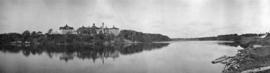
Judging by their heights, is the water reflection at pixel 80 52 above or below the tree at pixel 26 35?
below

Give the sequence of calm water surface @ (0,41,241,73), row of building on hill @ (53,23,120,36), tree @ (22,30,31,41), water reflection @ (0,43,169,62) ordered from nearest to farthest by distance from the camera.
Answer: calm water surface @ (0,41,241,73) < water reflection @ (0,43,169,62) < tree @ (22,30,31,41) < row of building on hill @ (53,23,120,36)

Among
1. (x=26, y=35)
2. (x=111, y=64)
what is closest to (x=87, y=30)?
(x=26, y=35)

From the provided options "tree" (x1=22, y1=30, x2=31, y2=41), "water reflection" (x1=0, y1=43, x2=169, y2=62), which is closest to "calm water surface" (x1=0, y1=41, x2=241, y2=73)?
"water reflection" (x1=0, y1=43, x2=169, y2=62)

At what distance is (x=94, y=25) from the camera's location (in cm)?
6538

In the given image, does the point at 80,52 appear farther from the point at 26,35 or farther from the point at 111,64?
the point at 26,35

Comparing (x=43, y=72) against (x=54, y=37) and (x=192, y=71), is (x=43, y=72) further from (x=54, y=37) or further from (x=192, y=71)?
(x=54, y=37)

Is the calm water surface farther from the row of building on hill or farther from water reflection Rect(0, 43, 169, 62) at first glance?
the row of building on hill

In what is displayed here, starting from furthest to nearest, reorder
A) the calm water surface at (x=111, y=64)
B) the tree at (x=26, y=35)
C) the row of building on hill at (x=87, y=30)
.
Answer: the row of building on hill at (x=87, y=30) < the tree at (x=26, y=35) < the calm water surface at (x=111, y=64)

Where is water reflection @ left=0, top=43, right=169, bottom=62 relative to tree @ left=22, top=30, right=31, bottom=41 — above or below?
below

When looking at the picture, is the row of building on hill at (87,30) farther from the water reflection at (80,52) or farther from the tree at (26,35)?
the water reflection at (80,52)

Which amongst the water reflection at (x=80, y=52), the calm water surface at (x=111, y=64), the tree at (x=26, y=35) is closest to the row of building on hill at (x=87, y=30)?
the tree at (x=26, y=35)

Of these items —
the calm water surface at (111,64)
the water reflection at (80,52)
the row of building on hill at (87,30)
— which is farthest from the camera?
the row of building on hill at (87,30)

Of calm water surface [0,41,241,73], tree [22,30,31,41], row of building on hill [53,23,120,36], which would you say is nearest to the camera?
calm water surface [0,41,241,73]

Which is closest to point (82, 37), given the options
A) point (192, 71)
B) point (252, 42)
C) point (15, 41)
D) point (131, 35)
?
point (15, 41)
